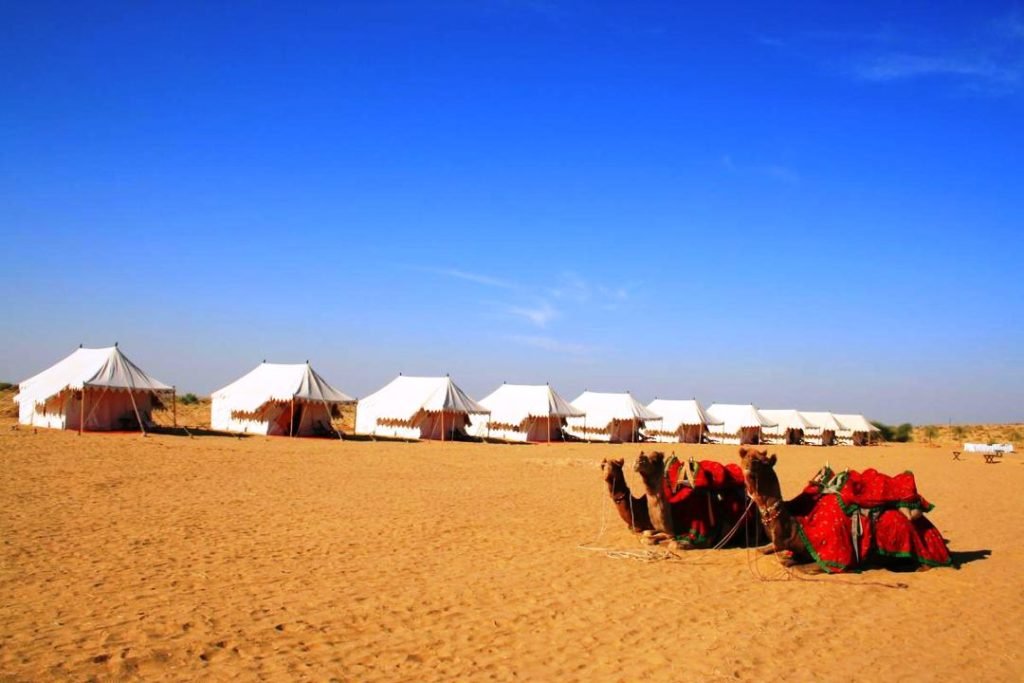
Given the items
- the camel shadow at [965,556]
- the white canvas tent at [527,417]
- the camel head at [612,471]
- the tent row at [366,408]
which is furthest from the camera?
the white canvas tent at [527,417]

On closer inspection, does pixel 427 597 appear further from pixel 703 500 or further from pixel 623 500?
pixel 703 500

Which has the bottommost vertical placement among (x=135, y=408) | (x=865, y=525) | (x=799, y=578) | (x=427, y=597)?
(x=799, y=578)

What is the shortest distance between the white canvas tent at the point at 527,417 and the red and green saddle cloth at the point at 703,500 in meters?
27.0

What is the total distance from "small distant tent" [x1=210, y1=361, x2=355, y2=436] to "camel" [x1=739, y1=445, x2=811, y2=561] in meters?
24.1

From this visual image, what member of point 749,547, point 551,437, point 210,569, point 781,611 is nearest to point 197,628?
point 210,569

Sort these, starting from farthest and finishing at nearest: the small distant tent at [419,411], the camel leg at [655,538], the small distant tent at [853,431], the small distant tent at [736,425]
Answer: the small distant tent at [853,431] → the small distant tent at [736,425] → the small distant tent at [419,411] → the camel leg at [655,538]

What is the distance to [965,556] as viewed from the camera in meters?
10.9

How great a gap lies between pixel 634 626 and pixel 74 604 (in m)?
4.90

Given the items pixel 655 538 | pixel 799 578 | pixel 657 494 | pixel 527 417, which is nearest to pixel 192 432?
pixel 527 417

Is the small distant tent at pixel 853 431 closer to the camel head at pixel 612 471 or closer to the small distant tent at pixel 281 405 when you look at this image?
the small distant tent at pixel 281 405

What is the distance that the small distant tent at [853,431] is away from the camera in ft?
204

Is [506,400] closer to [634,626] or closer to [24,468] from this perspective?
[24,468]

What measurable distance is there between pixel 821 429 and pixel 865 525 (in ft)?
174

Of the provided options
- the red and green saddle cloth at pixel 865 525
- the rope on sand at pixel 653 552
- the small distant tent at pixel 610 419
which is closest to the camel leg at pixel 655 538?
the rope on sand at pixel 653 552
